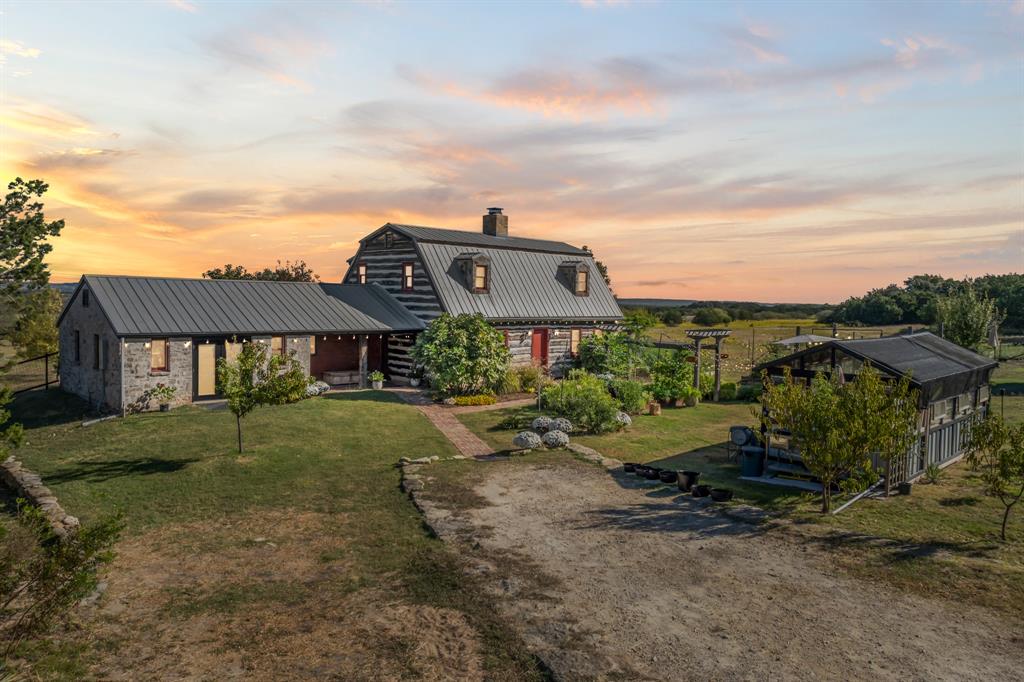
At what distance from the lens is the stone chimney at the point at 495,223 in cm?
4234

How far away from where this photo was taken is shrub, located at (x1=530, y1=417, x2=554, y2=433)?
2334 cm

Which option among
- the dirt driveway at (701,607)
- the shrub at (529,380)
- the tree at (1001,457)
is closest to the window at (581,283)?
the shrub at (529,380)

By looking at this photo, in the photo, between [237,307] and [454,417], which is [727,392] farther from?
[237,307]

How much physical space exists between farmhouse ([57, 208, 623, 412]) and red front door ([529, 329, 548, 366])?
0.21ft

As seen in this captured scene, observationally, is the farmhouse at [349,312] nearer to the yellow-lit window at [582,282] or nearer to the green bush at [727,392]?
the yellow-lit window at [582,282]

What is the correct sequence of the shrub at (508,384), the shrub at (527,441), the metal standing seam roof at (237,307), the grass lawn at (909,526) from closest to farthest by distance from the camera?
1. the grass lawn at (909,526)
2. the shrub at (527,441)
3. the metal standing seam roof at (237,307)
4. the shrub at (508,384)

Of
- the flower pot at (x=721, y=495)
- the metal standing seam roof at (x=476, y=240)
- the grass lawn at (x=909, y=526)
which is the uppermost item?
the metal standing seam roof at (x=476, y=240)

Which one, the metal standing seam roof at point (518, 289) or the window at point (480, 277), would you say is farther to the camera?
the window at point (480, 277)

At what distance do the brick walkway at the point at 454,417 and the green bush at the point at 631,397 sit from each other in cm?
401

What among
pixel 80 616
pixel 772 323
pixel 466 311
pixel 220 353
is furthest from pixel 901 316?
pixel 80 616

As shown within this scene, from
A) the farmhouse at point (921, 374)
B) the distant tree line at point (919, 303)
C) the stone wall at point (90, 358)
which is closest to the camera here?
the farmhouse at point (921, 374)

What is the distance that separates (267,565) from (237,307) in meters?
19.6

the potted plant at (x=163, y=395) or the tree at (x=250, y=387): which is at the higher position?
the tree at (x=250, y=387)

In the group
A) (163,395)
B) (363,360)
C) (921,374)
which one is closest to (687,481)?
(921,374)
